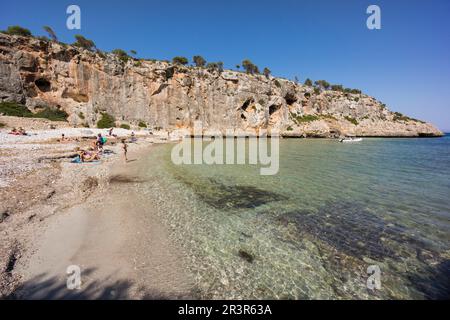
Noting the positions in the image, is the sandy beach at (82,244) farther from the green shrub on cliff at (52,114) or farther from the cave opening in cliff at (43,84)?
the cave opening in cliff at (43,84)

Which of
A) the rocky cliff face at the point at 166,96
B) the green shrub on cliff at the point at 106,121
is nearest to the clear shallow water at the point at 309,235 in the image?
the green shrub on cliff at the point at 106,121

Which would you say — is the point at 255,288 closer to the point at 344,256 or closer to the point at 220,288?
the point at 220,288

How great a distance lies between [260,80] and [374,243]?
62.4m

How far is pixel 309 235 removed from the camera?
6691 mm

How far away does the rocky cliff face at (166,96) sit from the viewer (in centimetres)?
4025

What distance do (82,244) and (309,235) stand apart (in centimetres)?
623

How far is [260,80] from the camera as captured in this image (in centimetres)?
6319

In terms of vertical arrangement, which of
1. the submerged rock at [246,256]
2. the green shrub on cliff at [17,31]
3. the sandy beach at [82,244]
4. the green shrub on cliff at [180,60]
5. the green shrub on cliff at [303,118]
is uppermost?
the green shrub on cliff at [180,60]

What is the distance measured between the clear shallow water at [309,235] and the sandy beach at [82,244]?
2.24 ft

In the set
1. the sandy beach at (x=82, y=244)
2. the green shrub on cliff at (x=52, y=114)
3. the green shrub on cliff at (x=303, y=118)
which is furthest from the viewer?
the green shrub on cliff at (x=303, y=118)

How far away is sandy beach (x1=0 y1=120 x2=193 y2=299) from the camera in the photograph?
418cm

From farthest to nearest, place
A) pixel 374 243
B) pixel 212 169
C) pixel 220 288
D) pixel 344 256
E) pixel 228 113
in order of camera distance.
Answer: pixel 228 113, pixel 212 169, pixel 374 243, pixel 344 256, pixel 220 288

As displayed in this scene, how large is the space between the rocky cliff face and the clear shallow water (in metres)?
41.5
